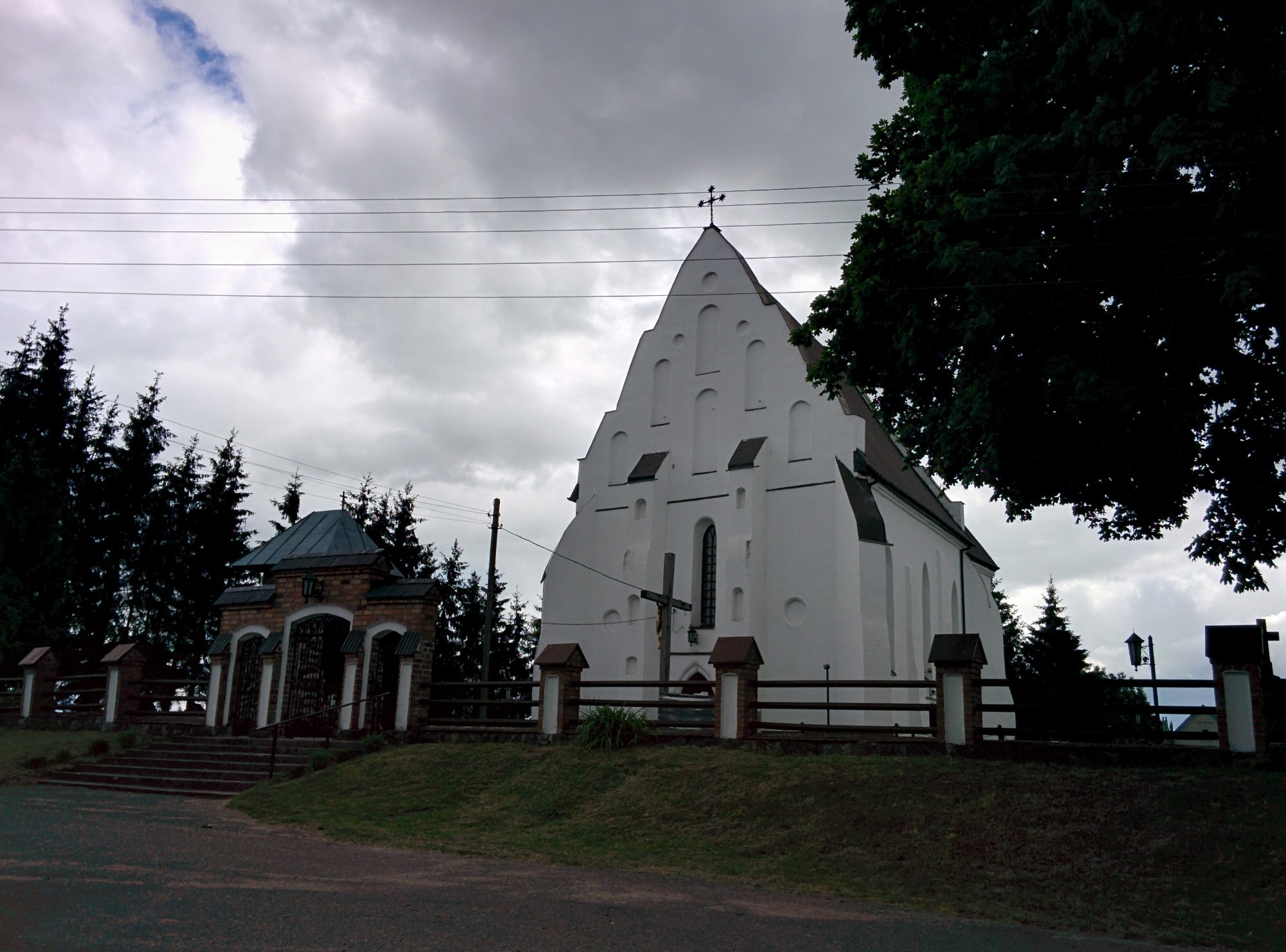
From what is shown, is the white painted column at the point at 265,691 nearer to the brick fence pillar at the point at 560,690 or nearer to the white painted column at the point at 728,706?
the brick fence pillar at the point at 560,690

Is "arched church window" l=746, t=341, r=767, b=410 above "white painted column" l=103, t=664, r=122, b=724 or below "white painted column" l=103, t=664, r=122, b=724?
above

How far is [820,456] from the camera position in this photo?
26000 millimetres

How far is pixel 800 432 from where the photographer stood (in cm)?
2659

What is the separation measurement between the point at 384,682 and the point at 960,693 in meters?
11.2

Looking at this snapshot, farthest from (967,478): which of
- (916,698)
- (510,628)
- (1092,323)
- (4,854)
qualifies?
(510,628)

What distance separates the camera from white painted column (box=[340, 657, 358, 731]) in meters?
18.3

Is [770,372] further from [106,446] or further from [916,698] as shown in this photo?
[106,446]

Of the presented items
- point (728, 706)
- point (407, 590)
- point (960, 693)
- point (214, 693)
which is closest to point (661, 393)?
point (407, 590)

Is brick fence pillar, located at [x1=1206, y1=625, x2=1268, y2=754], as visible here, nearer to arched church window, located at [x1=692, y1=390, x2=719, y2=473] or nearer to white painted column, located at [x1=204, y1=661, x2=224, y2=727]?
arched church window, located at [x1=692, y1=390, x2=719, y2=473]

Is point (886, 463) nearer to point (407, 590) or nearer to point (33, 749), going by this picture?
point (407, 590)

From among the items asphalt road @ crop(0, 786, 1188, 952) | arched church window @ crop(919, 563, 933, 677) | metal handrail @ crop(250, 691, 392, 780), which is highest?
arched church window @ crop(919, 563, 933, 677)

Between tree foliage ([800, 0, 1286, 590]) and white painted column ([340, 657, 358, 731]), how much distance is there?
11122mm

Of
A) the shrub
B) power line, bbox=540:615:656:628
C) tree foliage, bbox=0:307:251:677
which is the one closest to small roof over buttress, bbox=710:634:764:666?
the shrub

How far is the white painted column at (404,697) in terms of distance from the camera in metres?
17.8
